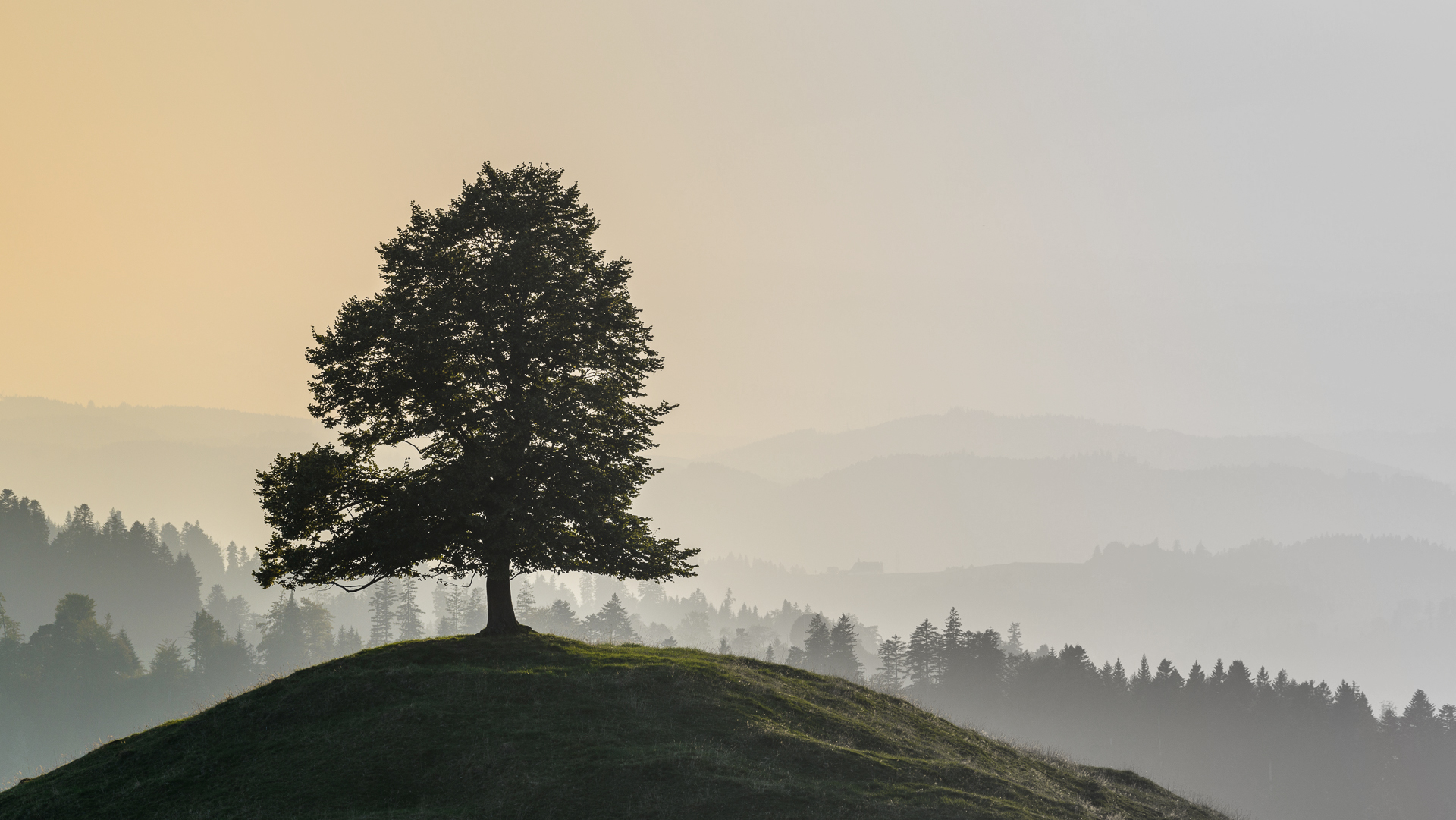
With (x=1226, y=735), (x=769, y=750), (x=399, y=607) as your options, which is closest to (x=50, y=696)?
(x=399, y=607)

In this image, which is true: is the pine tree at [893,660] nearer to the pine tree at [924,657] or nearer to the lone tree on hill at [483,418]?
the pine tree at [924,657]

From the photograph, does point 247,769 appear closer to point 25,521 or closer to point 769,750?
point 769,750

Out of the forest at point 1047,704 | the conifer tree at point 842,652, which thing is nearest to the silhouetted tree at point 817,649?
the forest at point 1047,704

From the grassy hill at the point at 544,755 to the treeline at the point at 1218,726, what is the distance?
66.2 meters

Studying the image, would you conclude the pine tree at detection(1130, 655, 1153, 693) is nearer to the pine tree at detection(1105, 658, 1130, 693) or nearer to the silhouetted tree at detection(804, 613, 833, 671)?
the pine tree at detection(1105, 658, 1130, 693)

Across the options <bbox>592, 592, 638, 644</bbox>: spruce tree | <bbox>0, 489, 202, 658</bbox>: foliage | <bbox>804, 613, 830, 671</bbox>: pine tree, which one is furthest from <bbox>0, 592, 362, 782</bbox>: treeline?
<bbox>804, 613, 830, 671</bbox>: pine tree

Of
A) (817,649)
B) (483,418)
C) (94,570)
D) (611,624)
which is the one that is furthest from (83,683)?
(483,418)

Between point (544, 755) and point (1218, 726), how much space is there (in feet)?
341

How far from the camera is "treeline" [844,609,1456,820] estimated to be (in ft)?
304

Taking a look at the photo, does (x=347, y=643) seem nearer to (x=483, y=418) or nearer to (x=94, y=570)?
(x=94, y=570)

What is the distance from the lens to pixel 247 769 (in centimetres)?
2147

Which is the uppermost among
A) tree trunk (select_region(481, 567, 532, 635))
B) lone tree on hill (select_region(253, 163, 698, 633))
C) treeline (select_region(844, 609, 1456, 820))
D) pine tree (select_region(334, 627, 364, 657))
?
lone tree on hill (select_region(253, 163, 698, 633))

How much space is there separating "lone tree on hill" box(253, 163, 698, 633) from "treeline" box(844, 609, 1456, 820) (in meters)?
67.0

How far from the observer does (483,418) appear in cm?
3141
